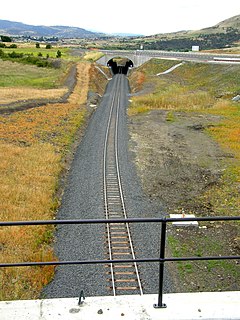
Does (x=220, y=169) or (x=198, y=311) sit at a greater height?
(x=198, y=311)

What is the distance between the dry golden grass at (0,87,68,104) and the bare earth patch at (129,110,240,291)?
1481cm

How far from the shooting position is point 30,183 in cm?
1945

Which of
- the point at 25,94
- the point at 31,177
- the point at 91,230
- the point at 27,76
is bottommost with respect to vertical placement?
the point at 91,230

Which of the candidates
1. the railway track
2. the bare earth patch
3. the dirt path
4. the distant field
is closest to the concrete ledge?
the railway track

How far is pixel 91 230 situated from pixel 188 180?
8.21m

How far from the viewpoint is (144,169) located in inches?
910

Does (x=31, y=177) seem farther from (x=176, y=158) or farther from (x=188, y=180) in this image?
(x=176, y=158)

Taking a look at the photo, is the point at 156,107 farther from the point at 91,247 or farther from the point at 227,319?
the point at 227,319

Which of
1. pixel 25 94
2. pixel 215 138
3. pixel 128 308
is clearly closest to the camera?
pixel 128 308

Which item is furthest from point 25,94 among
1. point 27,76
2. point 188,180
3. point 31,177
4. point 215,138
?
point 188,180

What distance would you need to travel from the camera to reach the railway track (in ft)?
37.4

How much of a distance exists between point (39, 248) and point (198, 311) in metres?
9.77

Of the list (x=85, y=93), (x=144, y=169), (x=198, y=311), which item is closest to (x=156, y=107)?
(x=85, y=93)

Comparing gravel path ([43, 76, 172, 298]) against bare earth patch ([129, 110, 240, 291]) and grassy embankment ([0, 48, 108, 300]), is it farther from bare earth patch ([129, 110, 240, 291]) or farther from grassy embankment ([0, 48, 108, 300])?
bare earth patch ([129, 110, 240, 291])
